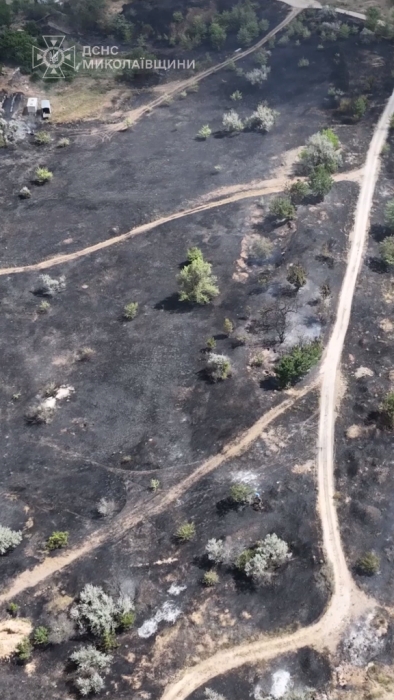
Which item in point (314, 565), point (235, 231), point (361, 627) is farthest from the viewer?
point (235, 231)

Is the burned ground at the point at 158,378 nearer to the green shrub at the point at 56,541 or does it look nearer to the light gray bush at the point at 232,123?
the green shrub at the point at 56,541

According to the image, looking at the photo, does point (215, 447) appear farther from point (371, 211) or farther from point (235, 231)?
point (371, 211)

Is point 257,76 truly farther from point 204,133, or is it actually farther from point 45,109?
point 45,109

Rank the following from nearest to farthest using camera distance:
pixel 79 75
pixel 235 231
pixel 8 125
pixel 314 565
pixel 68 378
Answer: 1. pixel 314 565
2. pixel 68 378
3. pixel 235 231
4. pixel 8 125
5. pixel 79 75

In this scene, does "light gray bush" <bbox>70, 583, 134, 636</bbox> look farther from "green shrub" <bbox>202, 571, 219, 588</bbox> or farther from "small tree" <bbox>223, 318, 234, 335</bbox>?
"small tree" <bbox>223, 318, 234, 335</bbox>

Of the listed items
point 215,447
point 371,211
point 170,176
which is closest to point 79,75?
point 170,176

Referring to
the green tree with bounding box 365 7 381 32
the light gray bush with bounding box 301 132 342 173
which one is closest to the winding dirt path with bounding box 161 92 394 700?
the light gray bush with bounding box 301 132 342 173

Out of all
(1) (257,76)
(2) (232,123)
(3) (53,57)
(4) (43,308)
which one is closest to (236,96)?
(1) (257,76)
